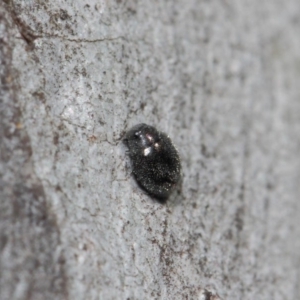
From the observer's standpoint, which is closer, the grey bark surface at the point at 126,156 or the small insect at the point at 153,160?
the grey bark surface at the point at 126,156

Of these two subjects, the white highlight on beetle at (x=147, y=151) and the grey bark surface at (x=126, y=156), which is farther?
the white highlight on beetle at (x=147, y=151)

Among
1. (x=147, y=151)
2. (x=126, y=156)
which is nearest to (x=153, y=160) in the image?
(x=147, y=151)

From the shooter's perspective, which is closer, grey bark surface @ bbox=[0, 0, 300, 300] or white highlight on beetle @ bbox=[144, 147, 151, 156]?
grey bark surface @ bbox=[0, 0, 300, 300]

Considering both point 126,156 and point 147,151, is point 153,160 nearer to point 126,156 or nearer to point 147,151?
point 147,151

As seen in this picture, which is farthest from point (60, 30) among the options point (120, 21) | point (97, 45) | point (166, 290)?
point (166, 290)
